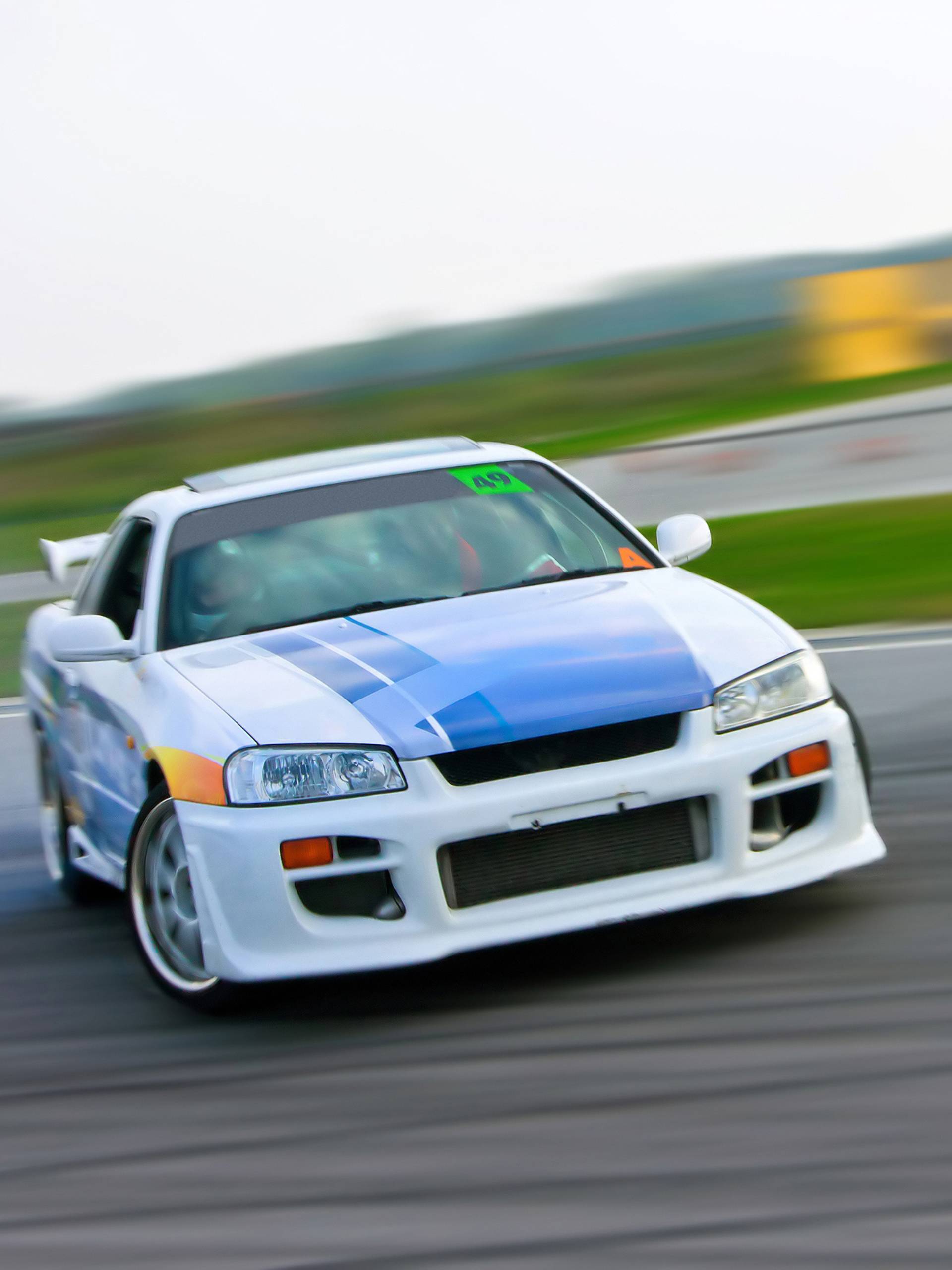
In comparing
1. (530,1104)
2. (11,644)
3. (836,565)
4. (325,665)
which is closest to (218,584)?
(325,665)

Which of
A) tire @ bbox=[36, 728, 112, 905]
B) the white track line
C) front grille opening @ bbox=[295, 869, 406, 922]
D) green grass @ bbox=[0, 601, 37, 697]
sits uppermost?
front grille opening @ bbox=[295, 869, 406, 922]

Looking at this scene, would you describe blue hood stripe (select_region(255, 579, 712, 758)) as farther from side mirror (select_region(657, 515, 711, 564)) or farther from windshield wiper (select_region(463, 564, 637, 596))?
side mirror (select_region(657, 515, 711, 564))

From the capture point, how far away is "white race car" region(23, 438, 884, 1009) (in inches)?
165

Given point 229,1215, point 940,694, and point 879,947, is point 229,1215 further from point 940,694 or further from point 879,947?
point 940,694

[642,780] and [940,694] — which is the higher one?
[642,780]

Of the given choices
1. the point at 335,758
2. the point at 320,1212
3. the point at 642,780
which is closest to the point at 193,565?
the point at 335,758

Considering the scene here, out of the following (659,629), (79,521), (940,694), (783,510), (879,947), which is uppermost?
(659,629)

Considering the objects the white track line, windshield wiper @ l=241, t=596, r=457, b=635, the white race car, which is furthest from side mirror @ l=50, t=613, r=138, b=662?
the white track line

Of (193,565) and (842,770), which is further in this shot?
(193,565)

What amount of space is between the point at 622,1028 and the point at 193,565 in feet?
6.72

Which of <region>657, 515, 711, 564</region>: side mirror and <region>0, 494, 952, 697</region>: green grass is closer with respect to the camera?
<region>657, 515, 711, 564</region>: side mirror

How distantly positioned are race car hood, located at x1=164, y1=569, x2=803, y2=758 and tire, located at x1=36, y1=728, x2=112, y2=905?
1245mm

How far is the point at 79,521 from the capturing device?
31.9 m

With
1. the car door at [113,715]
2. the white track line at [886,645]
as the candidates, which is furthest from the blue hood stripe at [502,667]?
the white track line at [886,645]
